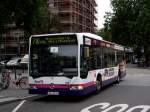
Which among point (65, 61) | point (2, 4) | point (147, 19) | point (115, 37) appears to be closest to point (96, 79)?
point (65, 61)

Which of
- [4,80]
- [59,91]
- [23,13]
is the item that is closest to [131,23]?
[4,80]

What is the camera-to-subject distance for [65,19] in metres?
102

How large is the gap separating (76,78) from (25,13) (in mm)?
3595

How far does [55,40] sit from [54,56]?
64cm

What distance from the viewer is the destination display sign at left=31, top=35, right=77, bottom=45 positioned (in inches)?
630

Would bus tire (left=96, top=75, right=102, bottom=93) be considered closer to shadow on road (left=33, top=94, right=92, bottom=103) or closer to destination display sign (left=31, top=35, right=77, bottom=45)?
shadow on road (left=33, top=94, right=92, bottom=103)

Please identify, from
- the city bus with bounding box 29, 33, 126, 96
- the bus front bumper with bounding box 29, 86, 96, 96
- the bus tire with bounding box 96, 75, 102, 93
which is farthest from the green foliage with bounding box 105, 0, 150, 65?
the bus front bumper with bounding box 29, 86, 96, 96

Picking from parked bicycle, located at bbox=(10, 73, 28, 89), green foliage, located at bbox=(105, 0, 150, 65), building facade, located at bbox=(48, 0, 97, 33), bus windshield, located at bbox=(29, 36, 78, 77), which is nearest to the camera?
bus windshield, located at bbox=(29, 36, 78, 77)

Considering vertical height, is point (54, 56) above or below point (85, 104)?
above

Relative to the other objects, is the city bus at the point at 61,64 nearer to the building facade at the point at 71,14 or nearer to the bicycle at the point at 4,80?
the bicycle at the point at 4,80

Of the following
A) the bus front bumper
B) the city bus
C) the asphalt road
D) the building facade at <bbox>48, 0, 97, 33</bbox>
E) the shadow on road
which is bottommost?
the shadow on road

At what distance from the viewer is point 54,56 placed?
632 inches

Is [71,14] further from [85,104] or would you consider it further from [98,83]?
[85,104]

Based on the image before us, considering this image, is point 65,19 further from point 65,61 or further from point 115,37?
point 65,61
